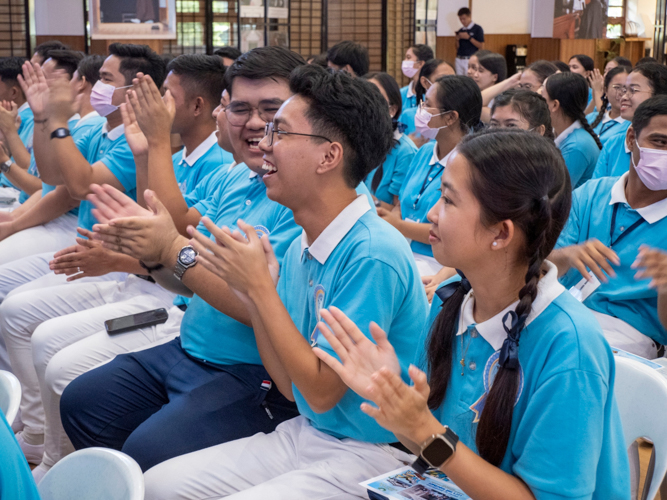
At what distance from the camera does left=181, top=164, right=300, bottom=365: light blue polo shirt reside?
2.02 m

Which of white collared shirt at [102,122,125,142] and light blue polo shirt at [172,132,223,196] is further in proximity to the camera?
white collared shirt at [102,122,125,142]

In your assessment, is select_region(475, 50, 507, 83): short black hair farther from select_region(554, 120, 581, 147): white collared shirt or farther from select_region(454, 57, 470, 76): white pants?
select_region(454, 57, 470, 76): white pants

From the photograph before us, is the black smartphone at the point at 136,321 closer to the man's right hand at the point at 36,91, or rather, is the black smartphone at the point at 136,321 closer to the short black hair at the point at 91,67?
the man's right hand at the point at 36,91

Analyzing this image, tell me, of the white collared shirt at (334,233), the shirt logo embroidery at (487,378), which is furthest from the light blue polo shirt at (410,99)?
the shirt logo embroidery at (487,378)

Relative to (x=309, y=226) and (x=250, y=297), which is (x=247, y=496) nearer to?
(x=250, y=297)

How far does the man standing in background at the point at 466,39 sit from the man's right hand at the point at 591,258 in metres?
8.97

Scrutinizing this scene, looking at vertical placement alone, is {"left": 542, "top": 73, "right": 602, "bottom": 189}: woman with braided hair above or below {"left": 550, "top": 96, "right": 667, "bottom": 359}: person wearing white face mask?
above

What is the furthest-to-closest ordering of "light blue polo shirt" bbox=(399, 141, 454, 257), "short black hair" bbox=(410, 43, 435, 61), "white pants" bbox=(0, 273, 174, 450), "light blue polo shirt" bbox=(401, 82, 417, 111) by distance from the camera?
"short black hair" bbox=(410, 43, 435, 61)
"light blue polo shirt" bbox=(401, 82, 417, 111)
"light blue polo shirt" bbox=(399, 141, 454, 257)
"white pants" bbox=(0, 273, 174, 450)

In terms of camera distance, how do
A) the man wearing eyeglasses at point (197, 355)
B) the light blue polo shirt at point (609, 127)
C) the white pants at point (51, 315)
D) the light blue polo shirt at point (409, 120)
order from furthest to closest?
the light blue polo shirt at point (409, 120)
the light blue polo shirt at point (609, 127)
the white pants at point (51, 315)
the man wearing eyeglasses at point (197, 355)

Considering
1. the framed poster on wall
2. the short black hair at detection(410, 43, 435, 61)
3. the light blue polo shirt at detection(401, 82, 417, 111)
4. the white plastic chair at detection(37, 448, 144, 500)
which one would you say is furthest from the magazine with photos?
the framed poster on wall

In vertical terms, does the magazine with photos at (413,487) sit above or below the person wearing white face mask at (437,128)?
below

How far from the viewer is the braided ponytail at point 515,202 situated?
1.23 m

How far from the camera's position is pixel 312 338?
158cm

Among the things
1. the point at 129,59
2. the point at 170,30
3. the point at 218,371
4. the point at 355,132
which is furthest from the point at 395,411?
→ the point at 170,30
